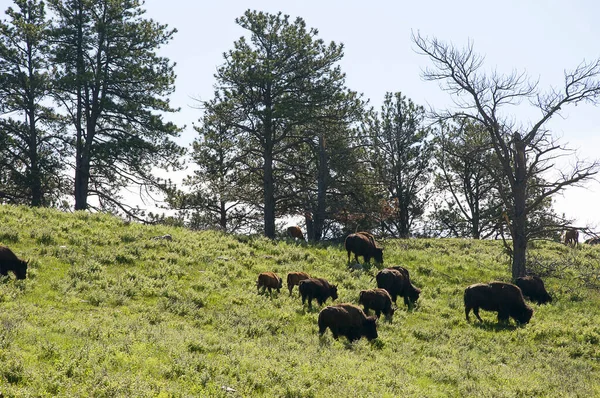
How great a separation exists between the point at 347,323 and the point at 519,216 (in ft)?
51.3

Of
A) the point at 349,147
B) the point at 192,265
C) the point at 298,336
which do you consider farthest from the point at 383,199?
the point at 298,336

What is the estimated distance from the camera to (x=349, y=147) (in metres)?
36.6

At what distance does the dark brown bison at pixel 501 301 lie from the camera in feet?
66.8

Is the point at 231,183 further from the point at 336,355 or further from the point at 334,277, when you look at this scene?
the point at 336,355

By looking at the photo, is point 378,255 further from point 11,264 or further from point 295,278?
point 11,264

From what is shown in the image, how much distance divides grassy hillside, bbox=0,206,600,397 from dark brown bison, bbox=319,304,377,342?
36 centimetres

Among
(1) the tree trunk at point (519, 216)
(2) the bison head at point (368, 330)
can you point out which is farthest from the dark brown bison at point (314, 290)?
(1) the tree trunk at point (519, 216)

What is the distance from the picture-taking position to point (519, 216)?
2816 cm

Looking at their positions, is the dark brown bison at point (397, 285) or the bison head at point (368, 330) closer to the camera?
the bison head at point (368, 330)

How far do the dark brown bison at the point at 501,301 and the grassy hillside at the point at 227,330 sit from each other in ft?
1.68

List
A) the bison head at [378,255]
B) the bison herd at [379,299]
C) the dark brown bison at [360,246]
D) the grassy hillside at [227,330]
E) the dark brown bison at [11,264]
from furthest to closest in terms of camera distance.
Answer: the bison head at [378,255] < the dark brown bison at [360,246] < the dark brown bison at [11,264] < the bison herd at [379,299] < the grassy hillside at [227,330]

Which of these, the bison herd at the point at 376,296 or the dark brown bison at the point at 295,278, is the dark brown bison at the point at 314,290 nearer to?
the bison herd at the point at 376,296

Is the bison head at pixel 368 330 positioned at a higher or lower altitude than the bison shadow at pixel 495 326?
higher

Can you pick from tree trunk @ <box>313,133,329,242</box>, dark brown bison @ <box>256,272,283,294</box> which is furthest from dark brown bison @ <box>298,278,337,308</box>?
tree trunk @ <box>313,133,329,242</box>
